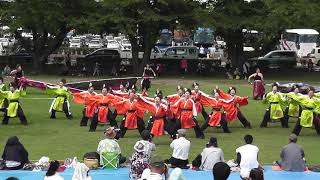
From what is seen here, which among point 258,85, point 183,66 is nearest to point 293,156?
point 258,85

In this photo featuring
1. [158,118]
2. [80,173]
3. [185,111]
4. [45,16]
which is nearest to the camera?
[80,173]

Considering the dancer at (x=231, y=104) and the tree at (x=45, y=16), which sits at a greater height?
the tree at (x=45, y=16)

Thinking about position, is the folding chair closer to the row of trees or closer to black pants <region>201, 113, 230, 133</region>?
black pants <region>201, 113, 230, 133</region>

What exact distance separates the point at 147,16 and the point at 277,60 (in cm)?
1206

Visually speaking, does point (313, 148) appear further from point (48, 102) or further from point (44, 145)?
point (48, 102)

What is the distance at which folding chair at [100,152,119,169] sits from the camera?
14916 millimetres

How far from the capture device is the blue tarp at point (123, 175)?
14306mm

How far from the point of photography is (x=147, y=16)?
3953 centimetres

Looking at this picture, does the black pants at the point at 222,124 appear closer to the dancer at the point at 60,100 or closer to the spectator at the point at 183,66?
the dancer at the point at 60,100

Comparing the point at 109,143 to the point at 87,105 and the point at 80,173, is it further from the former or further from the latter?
the point at 87,105

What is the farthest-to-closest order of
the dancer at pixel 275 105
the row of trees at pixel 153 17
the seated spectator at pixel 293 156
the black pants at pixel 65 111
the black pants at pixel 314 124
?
the row of trees at pixel 153 17 < the black pants at pixel 65 111 < the dancer at pixel 275 105 < the black pants at pixel 314 124 < the seated spectator at pixel 293 156

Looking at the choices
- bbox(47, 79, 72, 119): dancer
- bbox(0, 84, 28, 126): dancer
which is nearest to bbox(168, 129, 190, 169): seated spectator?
bbox(0, 84, 28, 126): dancer

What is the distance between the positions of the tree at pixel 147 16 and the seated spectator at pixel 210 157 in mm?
24844

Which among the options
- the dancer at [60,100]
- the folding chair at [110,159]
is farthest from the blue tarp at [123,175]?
the dancer at [60,100]
